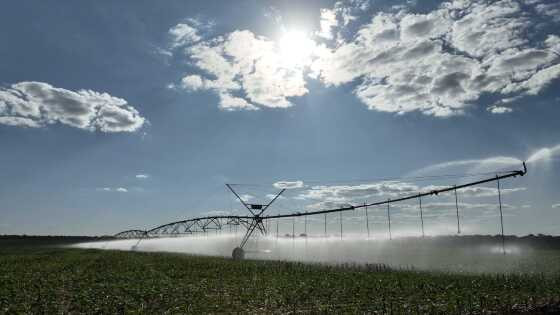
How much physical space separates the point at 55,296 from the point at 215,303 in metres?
11.3

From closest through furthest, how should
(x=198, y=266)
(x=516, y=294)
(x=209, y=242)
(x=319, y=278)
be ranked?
(x=516, y=294) < (x=319, y=278) < (x=198, y=266) < (x=209, y=242)

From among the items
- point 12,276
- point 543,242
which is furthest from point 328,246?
point 543,242

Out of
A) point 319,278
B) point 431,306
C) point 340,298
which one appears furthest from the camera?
point 319,278

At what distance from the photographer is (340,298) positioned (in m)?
26.4

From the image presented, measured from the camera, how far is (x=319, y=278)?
3706cm

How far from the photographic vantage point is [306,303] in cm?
2455

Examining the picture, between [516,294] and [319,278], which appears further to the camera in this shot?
[319,278]

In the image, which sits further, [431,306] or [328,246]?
[328,246]

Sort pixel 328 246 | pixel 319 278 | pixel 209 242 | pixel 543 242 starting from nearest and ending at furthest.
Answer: pixel 319 278 < pixel 328 246 < pixel 209 242 < pixel 543 242

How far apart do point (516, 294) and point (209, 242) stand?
10695 centimetres

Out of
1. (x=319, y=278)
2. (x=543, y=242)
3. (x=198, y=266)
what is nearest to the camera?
(x=319, y=278)

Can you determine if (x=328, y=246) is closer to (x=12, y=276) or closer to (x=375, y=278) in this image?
(x=375, y=278)

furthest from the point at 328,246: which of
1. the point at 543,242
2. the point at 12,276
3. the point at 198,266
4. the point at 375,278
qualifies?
the point at 543,242

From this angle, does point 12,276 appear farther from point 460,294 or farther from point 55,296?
point 460,294
